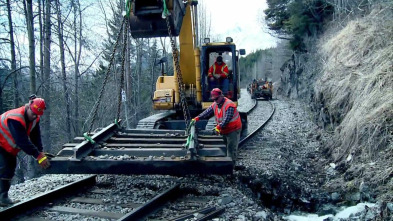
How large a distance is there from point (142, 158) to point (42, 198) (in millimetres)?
1517

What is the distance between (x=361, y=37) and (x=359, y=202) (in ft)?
24.5

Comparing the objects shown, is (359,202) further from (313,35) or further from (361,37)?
(313,35)

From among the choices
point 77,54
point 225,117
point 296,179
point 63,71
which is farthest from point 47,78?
point 296,179

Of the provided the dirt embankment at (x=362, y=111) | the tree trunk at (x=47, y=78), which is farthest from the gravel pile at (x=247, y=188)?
the tree trunk at (x=47, y=78)

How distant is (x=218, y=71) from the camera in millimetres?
9742

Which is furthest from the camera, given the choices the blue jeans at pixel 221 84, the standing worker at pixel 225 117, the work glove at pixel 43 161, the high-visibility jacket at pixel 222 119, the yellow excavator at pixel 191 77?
the blue jeans at pixel 221 84

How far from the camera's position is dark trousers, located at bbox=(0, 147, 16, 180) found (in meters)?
4.87

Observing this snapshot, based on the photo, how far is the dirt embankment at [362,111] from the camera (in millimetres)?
5836

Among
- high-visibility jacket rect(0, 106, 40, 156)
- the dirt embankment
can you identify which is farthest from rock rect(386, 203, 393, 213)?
high-visibility jacket rect(0, 106, 40, 156)

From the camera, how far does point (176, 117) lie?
10.7 meters

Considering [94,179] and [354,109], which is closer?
[94,179]

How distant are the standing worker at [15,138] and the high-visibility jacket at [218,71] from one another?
221 inches

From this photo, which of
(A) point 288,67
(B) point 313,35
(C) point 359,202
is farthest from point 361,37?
(A) point 288,67

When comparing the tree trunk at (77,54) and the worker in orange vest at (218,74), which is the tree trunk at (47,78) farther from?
the worker in orange vest at (218,74)
